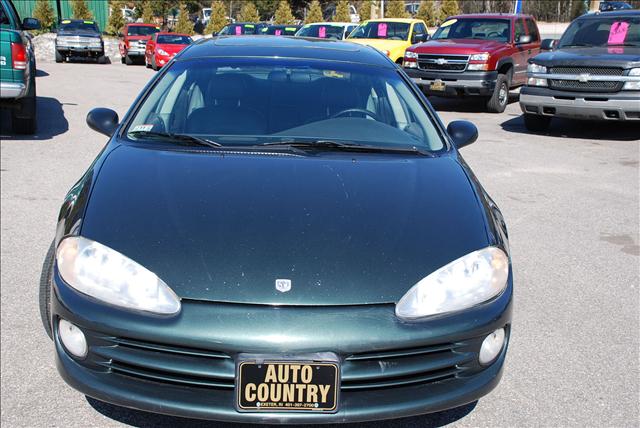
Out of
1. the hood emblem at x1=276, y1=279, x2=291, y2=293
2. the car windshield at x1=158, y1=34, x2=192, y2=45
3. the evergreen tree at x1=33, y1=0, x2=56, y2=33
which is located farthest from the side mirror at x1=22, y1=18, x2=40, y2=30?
the evergreen tree at x1=33, y1=0, x2=56, y2=33

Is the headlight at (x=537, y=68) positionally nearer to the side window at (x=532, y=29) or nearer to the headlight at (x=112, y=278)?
the side window at (x=532, y=29)

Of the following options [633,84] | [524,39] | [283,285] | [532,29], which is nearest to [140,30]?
[532,29]

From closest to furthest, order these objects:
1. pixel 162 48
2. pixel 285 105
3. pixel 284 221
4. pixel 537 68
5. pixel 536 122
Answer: pixel 284 221 → pixel 285 105 → pixel 537 68 → pixel 536 122 → pixel 162 48

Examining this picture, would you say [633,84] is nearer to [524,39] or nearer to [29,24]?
[524,39]

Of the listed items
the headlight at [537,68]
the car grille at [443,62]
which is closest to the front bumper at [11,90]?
the headlight at [537,68]

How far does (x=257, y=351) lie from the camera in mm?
2588

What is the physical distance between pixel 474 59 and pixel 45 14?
27084 mm

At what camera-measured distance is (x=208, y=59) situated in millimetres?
4469

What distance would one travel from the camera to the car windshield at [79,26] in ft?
94.6

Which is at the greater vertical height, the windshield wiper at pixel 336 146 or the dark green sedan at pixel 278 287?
the windshield wiper at pixel 336 146

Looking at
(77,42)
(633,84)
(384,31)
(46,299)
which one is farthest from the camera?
(77,42)

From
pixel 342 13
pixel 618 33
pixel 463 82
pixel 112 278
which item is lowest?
pixel 463 82

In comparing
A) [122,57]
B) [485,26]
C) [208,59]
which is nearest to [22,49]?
[208,59]

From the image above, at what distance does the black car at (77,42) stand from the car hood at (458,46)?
55.3 feet
